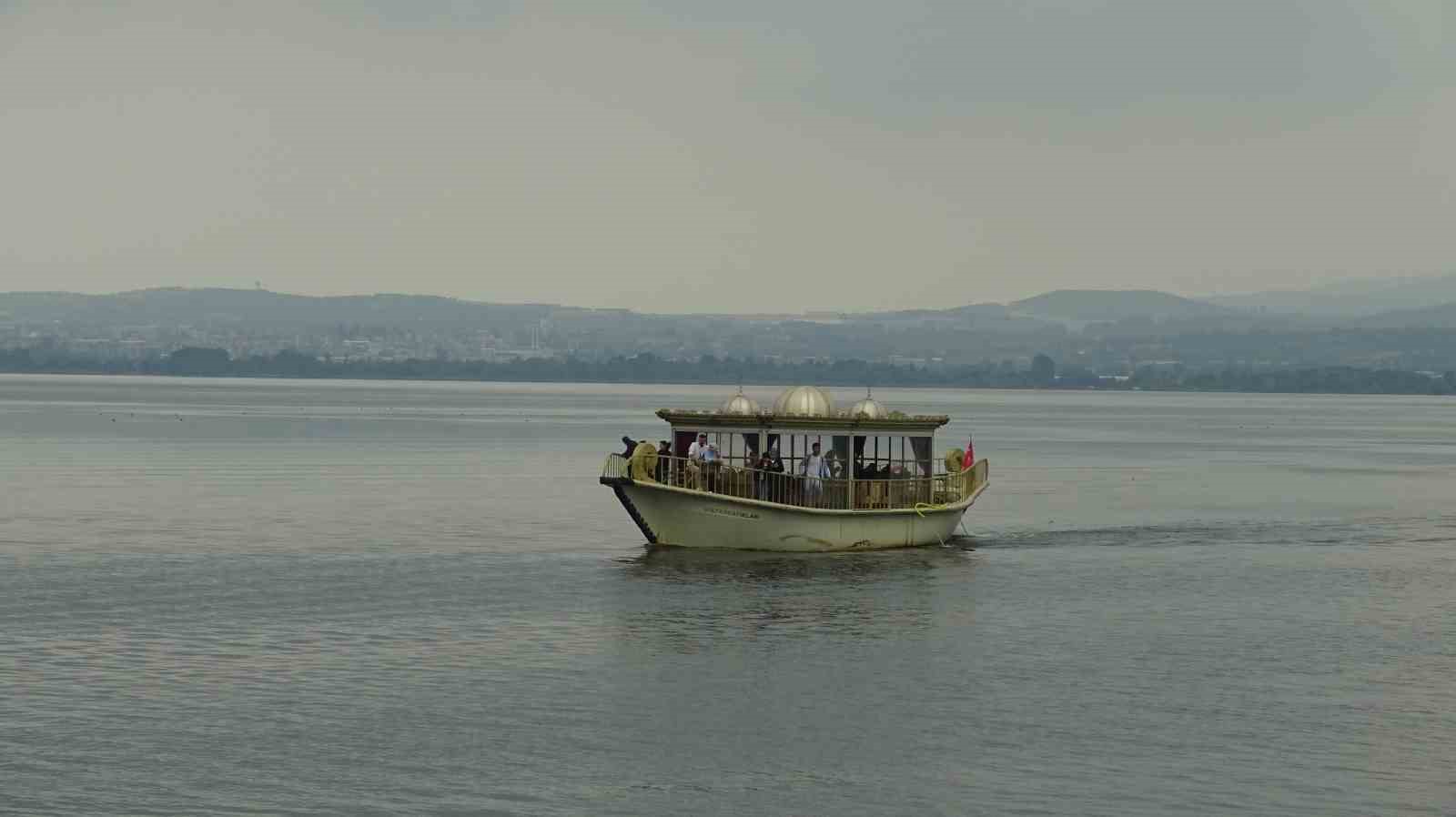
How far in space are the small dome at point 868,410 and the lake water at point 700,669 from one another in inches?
190

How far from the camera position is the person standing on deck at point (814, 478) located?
59.7 metres

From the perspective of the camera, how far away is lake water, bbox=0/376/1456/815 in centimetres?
3033

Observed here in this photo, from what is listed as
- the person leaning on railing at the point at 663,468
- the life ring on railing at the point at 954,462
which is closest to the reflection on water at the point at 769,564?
the person leaning on railing at the point at 663,468

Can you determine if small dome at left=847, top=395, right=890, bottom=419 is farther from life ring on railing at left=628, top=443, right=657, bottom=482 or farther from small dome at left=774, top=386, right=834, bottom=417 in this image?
life ring on railing at left=628, top=443, right=657, bottom=482

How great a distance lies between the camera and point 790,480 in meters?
59.9

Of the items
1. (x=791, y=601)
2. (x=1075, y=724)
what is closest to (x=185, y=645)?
(x=791, y=601)

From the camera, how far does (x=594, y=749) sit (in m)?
32.8

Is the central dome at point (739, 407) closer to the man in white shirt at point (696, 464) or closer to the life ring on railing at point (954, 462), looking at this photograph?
the man in white shirt at point (696, 464)

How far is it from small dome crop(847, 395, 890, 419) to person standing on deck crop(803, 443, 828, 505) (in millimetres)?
2626

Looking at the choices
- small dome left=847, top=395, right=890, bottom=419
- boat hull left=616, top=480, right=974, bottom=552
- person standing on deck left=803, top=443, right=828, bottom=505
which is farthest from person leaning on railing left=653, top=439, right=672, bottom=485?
small dome left=847, top=395, right=890, bottom=419

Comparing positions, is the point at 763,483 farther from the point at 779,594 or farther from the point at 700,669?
the point at 700,669

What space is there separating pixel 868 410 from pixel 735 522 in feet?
24.5

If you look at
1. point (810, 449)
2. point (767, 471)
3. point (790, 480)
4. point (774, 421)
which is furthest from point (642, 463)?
point (810, 449)

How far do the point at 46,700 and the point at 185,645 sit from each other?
22.3ft
